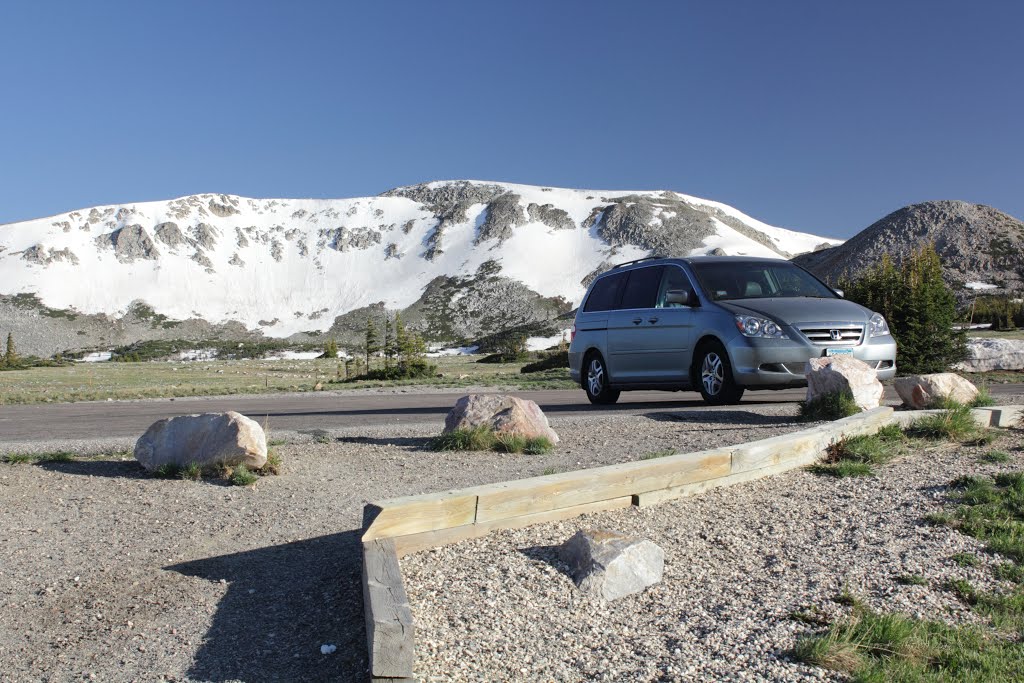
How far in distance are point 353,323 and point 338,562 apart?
164 meters

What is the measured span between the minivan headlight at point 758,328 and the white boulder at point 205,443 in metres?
6.26

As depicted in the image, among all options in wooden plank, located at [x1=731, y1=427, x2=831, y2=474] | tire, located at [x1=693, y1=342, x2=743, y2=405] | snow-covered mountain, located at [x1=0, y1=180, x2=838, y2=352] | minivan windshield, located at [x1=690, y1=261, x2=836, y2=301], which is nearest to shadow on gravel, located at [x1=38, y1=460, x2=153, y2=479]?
wooden plank, located at [x1=731, y1=427, x2=831, y2=474]

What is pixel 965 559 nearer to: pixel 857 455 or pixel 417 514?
pixel 857 455

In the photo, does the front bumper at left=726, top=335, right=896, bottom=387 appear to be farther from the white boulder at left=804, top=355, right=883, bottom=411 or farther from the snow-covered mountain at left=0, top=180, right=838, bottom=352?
the snow-covered mountain at left=0, top=180, right=838, bottom=352

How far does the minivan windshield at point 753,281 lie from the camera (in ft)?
39.1

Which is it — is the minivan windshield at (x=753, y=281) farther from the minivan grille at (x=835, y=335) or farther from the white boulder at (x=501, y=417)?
the white boulder at (x=501, y=417)

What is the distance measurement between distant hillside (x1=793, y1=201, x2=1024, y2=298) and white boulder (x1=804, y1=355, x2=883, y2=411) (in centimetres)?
6646

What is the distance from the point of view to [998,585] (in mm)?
4578

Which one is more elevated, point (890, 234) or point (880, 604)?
point (890, 234)

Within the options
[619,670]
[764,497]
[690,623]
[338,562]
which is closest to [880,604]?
[690,623]

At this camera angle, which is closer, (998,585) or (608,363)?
(998,585)

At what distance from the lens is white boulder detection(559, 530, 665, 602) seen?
448cm

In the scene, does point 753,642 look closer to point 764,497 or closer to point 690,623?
point 690,623

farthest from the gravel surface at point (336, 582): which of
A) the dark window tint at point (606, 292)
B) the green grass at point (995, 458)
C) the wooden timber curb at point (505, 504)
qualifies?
the dark window tint at point (606, 292)
